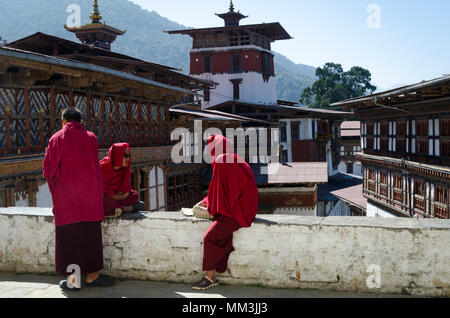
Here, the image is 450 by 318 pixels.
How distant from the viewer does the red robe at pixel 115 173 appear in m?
5.75

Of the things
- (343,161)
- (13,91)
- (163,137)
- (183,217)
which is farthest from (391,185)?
(343,161)

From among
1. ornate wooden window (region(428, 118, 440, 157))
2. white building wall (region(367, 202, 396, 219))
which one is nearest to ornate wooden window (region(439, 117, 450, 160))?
ornate wooden window (region(428, 118, 440, 157))

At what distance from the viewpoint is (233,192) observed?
519cm

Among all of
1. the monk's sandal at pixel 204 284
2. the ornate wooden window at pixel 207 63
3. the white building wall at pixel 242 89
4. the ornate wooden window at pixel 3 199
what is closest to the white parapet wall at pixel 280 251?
the monk's sandal at pixel 204 284

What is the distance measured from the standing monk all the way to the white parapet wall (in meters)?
0.45

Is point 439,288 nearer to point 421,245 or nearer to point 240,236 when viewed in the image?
point 421,245

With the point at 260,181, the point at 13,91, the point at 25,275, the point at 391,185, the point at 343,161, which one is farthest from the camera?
the point at 343,161

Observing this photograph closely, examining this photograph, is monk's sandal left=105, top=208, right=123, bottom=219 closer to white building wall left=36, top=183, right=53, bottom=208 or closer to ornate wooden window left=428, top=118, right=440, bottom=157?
white building wall left=36, top=183, right=53, bottom=208

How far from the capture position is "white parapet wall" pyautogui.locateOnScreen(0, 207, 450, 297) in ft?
15.6

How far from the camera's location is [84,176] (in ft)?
16.9

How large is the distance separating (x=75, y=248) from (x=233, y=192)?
5.85ft

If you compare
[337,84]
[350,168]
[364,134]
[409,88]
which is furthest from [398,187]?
[337,84]

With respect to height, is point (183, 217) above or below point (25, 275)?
above
